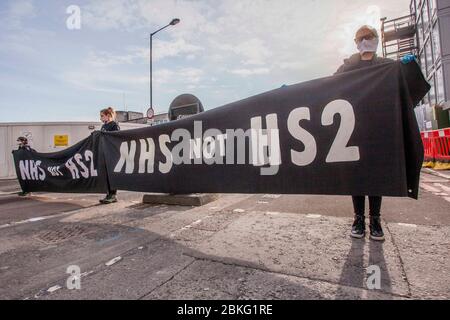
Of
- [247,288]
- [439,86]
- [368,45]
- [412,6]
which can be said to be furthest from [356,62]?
[412,6]

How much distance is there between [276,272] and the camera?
7.09 ft

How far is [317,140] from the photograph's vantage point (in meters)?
2.75

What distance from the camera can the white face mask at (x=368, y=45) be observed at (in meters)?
2.91

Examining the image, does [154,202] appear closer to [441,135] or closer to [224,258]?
[224,258]

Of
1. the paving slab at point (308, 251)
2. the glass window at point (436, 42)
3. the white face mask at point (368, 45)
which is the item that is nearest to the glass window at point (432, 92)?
the glass window at point (436, 42)

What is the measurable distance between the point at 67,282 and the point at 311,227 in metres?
2.48

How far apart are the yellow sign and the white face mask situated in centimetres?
1451

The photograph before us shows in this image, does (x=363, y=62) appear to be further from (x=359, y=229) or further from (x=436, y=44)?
(x=436, y=44)

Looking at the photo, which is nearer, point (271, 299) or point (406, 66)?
point (271, 299)

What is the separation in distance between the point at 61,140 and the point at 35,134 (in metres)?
1.10

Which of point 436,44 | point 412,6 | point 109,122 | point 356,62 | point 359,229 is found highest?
point 412,6
